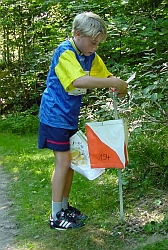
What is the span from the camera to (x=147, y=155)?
4137mm

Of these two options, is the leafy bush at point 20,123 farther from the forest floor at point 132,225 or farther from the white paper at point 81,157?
the white paper at point 81,157

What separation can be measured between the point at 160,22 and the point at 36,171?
8.62 feet

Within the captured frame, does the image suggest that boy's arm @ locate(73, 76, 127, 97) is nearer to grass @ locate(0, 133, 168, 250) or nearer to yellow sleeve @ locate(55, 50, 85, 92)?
yellow sleeve @ locate(55, 50, 85, 92)

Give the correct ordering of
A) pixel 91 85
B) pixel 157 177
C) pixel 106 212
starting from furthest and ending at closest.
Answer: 1. pixel 157 177
2. pixel 106 212
3. pixel 91 85

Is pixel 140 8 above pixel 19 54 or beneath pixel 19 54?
above

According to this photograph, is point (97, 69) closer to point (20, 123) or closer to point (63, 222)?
point (63, 222)

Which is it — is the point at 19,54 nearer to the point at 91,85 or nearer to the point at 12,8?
the point at 12,8

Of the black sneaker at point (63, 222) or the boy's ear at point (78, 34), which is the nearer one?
the boy's ear at point (78, 34)

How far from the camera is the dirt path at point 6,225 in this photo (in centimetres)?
336

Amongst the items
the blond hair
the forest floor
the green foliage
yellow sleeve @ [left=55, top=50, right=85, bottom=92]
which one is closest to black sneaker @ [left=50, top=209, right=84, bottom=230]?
the forest floor

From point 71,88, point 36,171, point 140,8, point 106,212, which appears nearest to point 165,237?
point 106,212

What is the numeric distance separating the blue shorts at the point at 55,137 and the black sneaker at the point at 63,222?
1.71 feet

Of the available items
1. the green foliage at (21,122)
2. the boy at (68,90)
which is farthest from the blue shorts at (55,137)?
the green foliage at (21,122)

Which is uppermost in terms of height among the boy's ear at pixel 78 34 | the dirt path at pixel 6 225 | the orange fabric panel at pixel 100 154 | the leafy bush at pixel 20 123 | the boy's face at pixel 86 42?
the boy's ear at pixel 78 34
